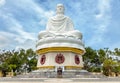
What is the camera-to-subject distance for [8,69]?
1268 inches

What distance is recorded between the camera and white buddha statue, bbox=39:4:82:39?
64.0 feet

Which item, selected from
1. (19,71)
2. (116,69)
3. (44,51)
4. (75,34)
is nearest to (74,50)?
(75,34)

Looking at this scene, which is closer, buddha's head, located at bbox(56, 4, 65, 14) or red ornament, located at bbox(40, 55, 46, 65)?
red ornament, located at bbox(40, 55, 46, 65)

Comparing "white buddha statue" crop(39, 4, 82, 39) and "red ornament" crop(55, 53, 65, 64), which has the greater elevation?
"white buddha statue" crop(39, 4, 82, 39)

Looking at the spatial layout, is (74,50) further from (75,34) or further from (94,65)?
(94,65)

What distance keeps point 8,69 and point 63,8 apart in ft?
50.6

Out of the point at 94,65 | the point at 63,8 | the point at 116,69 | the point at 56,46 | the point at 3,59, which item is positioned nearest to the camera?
the point at 56,46

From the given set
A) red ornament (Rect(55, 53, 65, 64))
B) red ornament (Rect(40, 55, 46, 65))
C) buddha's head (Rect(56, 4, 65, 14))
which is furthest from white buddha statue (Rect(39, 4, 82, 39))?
red ornament (Rect(55, 53, 65, 64))

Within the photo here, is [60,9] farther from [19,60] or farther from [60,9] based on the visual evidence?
[19,60]

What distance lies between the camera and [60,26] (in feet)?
67.4

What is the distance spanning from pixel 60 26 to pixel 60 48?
2718 millimetres

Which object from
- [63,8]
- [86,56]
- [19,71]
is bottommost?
[19,71]

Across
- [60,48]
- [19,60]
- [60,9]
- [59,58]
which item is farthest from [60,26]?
[19,60]

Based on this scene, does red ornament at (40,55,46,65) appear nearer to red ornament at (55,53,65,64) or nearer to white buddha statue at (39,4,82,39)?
red ornament at (55,53,65,64)
